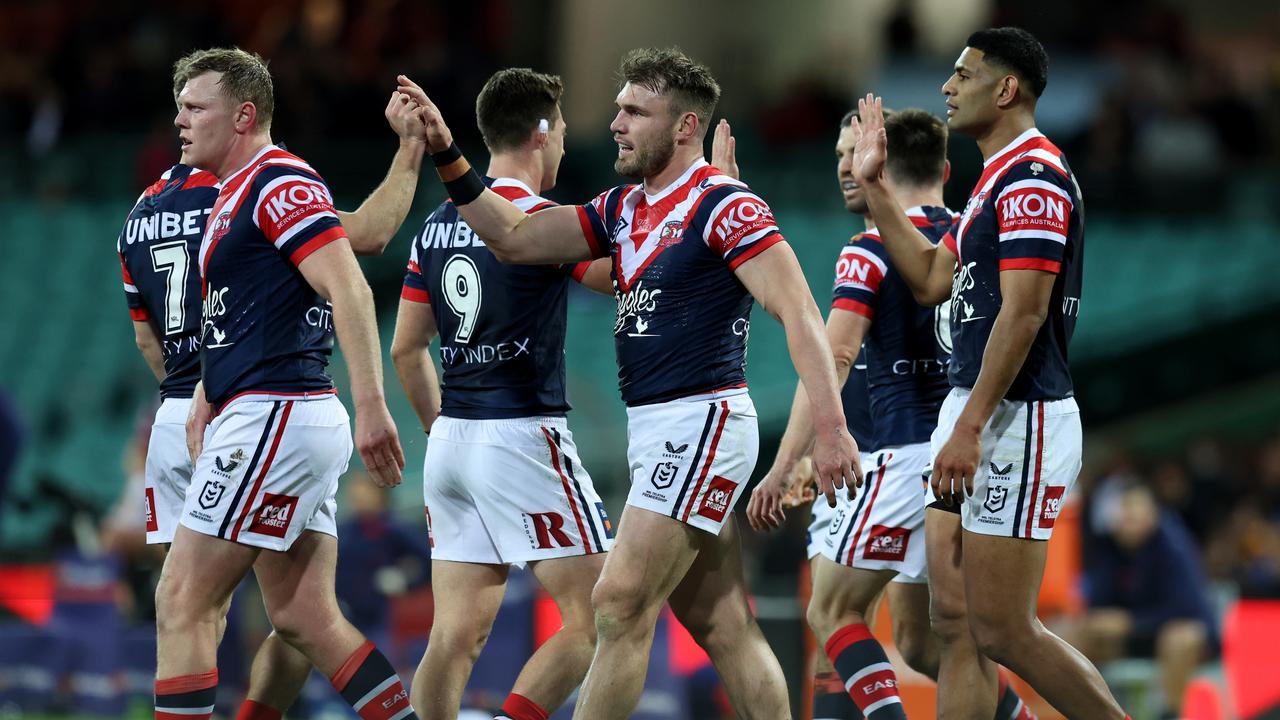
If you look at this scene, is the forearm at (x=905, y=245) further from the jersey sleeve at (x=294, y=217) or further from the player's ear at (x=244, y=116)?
the player's ear at (x=244, y=116)

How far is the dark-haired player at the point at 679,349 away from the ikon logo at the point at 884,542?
0.73 meters

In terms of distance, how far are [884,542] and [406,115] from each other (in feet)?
8.68

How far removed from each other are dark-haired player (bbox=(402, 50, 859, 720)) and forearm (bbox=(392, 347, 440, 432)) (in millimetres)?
914

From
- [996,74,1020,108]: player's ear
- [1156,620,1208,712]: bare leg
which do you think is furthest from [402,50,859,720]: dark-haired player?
[1156,620,1208,712]: bare leg

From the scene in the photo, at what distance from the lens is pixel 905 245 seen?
6543 mm

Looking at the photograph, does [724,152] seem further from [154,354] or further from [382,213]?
[154,354]

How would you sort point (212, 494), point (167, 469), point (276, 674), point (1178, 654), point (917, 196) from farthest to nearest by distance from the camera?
1. point (1178, 654)
2. point (917, 196)
3. point (167, 469)
4. point (276, 674)
5. point (212, 494)

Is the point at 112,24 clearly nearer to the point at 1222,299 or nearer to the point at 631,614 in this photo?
the point at 1222,299

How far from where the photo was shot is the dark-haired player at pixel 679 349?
600cm

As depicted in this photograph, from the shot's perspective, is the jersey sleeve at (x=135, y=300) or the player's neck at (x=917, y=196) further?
the player's neck at (x=917, y=196)

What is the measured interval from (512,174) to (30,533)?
9877mm

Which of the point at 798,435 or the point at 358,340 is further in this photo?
the point at 798,435

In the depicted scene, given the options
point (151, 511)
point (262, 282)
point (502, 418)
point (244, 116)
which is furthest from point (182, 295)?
point (502, 418)

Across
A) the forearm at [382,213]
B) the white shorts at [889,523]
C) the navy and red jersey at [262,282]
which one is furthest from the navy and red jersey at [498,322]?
the white shorts at [889,523]
